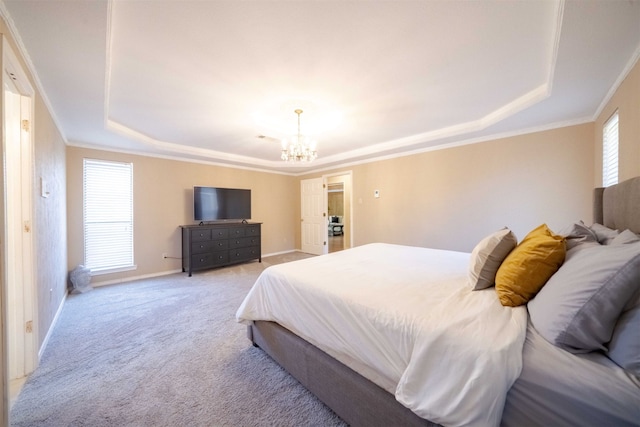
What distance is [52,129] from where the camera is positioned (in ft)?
8.16

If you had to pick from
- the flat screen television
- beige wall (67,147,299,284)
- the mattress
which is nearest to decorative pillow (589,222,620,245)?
the mattress

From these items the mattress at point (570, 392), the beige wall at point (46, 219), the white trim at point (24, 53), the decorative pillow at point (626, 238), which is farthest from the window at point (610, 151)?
the beige wall at point (46, 219)

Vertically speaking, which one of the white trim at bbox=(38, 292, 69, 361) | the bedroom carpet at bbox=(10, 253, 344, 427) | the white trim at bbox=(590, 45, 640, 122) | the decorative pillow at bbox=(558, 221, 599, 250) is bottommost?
the bedroom carpet at bbox=(10, 253, 344, 427)

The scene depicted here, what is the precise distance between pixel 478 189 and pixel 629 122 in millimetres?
1794

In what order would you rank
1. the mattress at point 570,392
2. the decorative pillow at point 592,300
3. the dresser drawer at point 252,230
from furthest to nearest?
the dresser drawer at point 252,230 < the decorative pillow at point 592,300 < the mattress at point 570,392

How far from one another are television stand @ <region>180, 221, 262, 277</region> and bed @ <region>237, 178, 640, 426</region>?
301 centimetres

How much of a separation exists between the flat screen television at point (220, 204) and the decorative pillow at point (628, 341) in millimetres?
5003

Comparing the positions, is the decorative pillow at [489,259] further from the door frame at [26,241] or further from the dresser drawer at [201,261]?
the dresser drawer at [201,261]

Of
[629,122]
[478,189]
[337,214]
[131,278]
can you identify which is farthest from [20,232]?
[337,214]

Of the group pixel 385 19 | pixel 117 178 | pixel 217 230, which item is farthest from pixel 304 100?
pixel 117 178

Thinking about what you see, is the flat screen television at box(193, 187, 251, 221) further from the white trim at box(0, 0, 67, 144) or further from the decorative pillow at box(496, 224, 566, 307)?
the decorative pillow at box(496, 224, 566, 307)

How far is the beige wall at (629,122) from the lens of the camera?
5.33ft

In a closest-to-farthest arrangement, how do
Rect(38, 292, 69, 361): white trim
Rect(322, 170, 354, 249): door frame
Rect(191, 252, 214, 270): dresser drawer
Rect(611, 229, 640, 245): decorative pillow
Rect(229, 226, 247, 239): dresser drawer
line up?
Rect(611, 229, 640, 245): decorative pillow → Rect(38, 292, 69, 361): white trim → Rect(191, 252, 214, 270): dresser drawer → Rect(229, 226, 247, 239): dresser drawer → Rect(322, 170, 354, 249): door frame

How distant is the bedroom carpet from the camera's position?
1377mm
